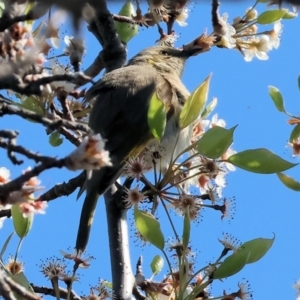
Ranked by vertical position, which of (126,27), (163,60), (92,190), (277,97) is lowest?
(92,190)

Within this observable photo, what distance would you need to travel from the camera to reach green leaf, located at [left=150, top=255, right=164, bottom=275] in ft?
10.2

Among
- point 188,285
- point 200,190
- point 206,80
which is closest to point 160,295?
point 188,285

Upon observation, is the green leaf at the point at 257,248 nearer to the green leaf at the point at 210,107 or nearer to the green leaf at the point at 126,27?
the green leaf at the point at 210,107

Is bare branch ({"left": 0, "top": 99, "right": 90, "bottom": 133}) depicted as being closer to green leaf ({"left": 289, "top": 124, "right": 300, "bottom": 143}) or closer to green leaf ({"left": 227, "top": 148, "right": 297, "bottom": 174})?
green leaf ({"left": 227, "top": 148, "right": 297, "bottom": 174})

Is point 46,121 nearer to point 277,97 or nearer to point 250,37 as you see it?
point 277,97

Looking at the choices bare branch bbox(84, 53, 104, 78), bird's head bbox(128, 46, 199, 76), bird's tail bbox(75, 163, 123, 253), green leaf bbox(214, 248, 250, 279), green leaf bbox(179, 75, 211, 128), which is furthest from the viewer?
bird's head bbox(128, 46, 199, 76)

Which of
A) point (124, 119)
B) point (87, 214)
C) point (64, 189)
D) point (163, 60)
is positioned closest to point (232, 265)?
point (64, 189)

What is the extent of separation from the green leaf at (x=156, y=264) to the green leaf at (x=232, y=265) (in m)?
0.50

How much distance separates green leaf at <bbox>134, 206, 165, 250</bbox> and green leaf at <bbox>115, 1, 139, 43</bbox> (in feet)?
4.60

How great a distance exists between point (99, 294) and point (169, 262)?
0.34 meters

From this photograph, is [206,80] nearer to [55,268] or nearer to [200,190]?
[200,190]

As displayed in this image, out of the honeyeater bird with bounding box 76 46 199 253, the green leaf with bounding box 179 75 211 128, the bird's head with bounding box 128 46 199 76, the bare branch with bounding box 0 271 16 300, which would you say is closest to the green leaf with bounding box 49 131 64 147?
the honeyeater bird with bounding box 76 46 199 253

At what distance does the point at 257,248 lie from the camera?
273 centimetres

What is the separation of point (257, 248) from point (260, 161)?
349 mm
